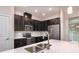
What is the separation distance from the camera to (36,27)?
4.34ft

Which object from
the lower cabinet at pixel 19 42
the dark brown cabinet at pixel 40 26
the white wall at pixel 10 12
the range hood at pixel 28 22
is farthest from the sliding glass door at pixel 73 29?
the white wall at pixel 10 12

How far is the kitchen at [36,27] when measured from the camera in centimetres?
121

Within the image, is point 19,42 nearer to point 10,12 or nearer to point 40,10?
point 10,12

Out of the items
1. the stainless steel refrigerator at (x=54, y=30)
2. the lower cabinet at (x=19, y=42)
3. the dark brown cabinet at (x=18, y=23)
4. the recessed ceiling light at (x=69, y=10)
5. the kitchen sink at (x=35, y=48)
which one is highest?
the recessed ceiling light at (x=69, y=10)

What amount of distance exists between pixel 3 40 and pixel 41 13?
2.63ft

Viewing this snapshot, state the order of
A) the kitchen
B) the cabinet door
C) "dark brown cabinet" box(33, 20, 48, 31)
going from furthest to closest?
"dark brown cabinet" box(33, 20, 48, 31)
the kitchen
the cabinet door

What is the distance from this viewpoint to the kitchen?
1208 millimetres

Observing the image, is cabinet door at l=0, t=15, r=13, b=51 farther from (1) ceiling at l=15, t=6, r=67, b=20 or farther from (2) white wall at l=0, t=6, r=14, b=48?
(1) ceiling at l=15, t=6, r=67, b=20

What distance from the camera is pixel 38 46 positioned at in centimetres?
138

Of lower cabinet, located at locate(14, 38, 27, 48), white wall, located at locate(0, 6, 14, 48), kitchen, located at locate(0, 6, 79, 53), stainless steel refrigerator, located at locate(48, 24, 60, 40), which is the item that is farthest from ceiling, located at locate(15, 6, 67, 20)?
lower cabinet, located at locate(14, 38, 27, 48)

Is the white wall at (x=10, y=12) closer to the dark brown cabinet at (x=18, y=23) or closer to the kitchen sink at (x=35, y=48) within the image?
the dark brown cabinet at (x=18, y=23)

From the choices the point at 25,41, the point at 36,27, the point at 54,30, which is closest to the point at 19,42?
the point at 25,41
